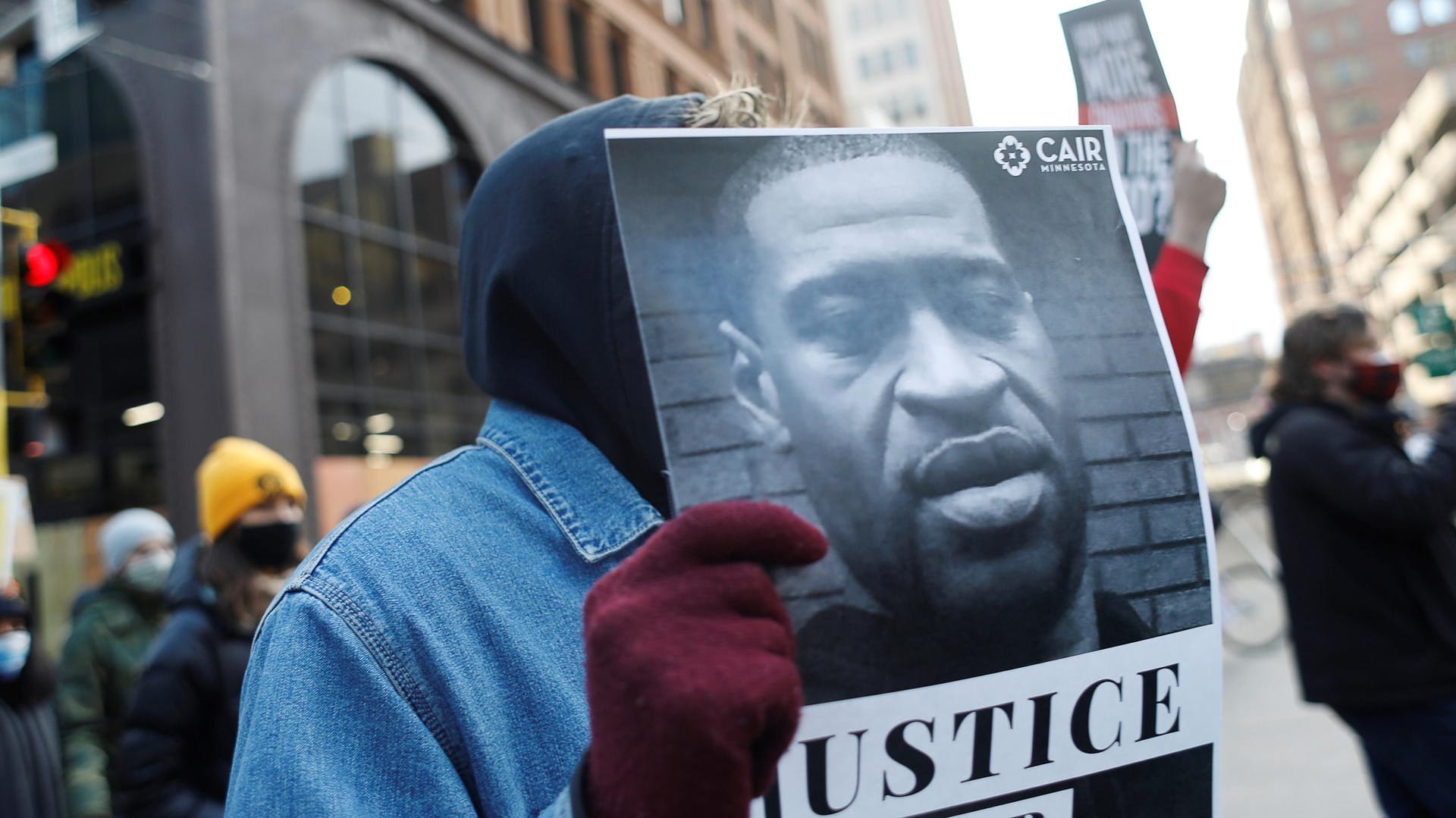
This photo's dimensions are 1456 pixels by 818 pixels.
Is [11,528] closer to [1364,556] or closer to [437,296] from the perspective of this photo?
[1364,556]

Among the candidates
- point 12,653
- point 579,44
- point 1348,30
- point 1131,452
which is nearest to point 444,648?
point 1131,452

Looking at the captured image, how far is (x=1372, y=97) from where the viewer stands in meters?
75.8

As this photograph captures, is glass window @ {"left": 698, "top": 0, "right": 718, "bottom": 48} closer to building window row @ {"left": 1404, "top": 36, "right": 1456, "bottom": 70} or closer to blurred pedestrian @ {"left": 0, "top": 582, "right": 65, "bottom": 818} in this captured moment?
blurred pedestrian @ {"left": 0, "top": 582, "right": 65, "bottom": 818}

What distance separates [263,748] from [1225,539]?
41.1ft

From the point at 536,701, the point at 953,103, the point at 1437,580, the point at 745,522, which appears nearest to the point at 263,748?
the point at 536,701

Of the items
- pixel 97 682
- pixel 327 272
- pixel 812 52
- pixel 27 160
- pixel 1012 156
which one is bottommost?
pixel 97 682

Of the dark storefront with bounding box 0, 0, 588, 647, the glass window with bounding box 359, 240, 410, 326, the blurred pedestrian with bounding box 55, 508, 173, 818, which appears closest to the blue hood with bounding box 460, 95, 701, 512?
the blurred pedestrian with bounding box 55, 508, 173, 818

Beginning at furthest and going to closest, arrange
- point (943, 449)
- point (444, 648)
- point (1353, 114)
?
point (1353, 114) < point (444, 648) < point (943, 449)

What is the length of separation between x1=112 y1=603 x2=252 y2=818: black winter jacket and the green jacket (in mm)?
859

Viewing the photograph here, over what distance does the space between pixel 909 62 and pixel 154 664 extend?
8.55 feet

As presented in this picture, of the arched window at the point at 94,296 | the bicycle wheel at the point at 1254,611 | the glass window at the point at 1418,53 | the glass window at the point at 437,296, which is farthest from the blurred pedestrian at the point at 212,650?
the glass window at the point at 1418,53

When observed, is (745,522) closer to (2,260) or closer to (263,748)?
(263,748)

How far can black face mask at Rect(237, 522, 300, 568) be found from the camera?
3477mm

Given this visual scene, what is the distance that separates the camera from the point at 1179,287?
154 cm
